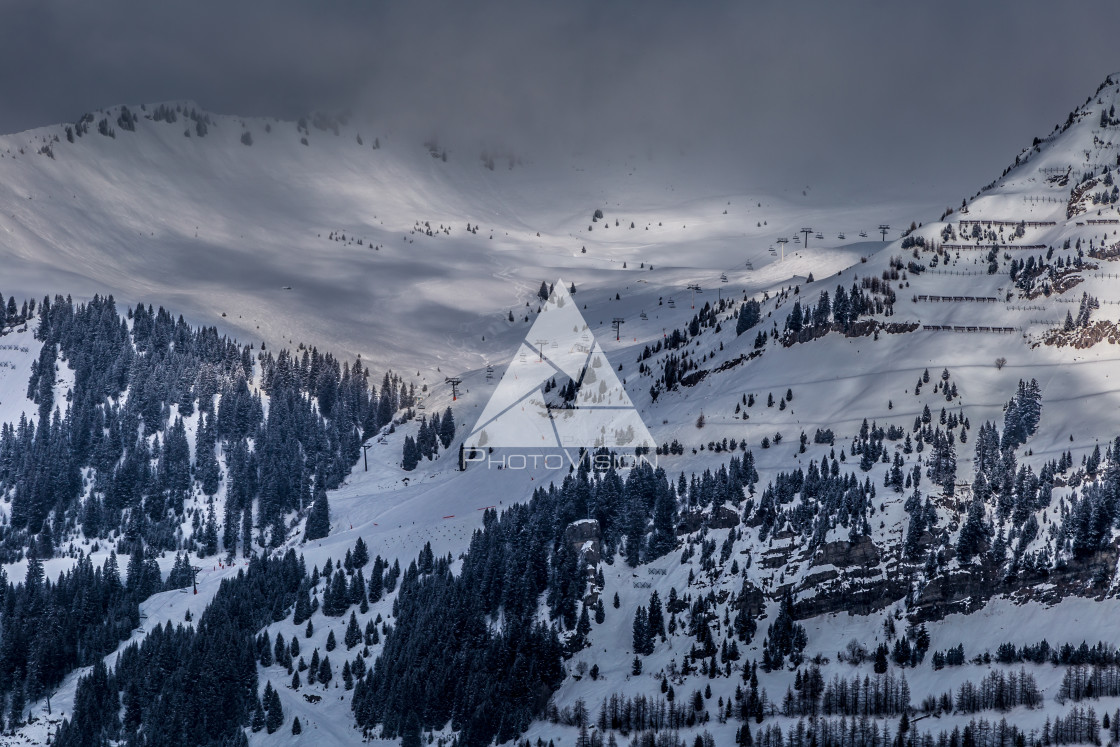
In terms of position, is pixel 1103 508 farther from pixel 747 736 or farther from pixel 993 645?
pixel 747 736

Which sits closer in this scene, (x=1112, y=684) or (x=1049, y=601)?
(x=1112, y=684)

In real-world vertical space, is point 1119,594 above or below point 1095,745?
above

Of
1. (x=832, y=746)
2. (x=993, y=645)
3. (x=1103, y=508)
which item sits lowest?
(x=832, y=746)

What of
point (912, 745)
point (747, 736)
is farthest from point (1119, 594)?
point (747, 736)

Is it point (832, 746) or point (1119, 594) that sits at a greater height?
point (1119, 594)

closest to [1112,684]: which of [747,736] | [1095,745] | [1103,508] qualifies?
[1095,745]

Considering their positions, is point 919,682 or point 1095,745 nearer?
point 1095,745

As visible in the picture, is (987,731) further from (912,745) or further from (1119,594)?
(1119,594)
